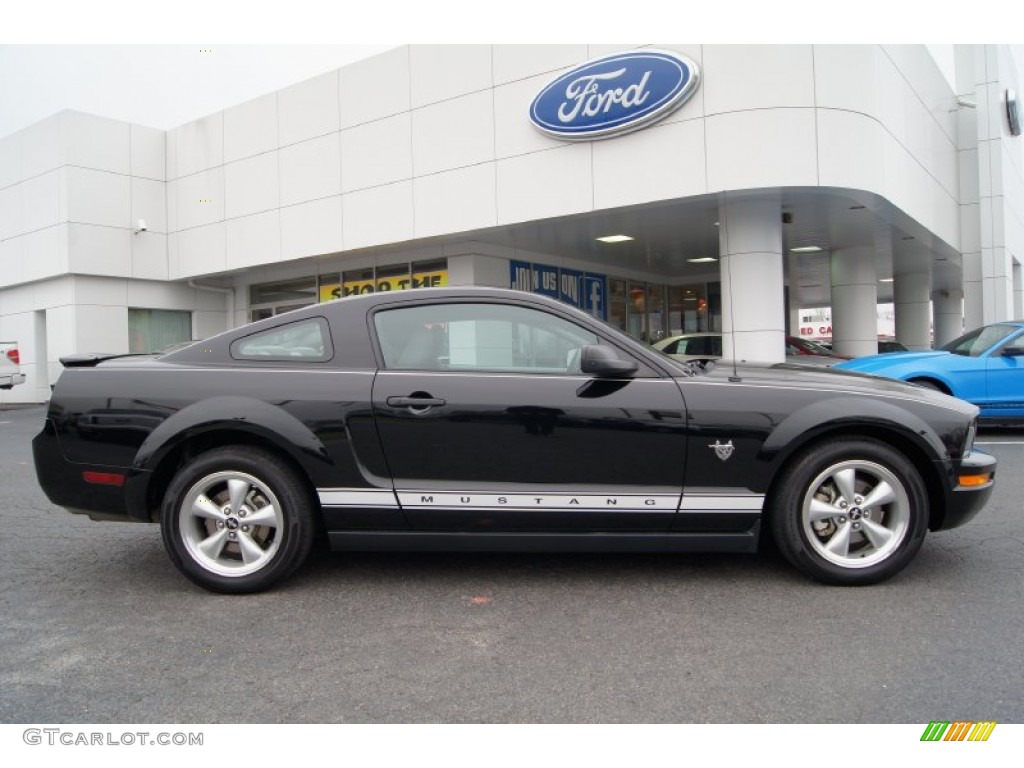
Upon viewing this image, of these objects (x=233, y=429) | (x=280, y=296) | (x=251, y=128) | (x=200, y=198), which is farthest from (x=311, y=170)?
(x=233, y=429)

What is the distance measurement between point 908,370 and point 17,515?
9.08m

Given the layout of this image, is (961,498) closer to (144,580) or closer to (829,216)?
(144,580)

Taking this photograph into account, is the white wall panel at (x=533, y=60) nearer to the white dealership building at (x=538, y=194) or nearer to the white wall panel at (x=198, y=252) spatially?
the white dealership building at (x=538, y=194)

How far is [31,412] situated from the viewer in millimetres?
17969

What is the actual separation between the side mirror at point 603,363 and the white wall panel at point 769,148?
8673mm

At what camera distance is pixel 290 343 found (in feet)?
13.1

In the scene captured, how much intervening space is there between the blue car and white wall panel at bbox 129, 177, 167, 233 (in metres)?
17.6

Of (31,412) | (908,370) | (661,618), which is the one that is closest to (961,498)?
(661,618)

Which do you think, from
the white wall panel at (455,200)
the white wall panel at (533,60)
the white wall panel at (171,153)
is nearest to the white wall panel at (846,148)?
the white wall panel at (533,60)

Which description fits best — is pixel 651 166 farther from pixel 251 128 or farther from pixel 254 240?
pixel 251 128

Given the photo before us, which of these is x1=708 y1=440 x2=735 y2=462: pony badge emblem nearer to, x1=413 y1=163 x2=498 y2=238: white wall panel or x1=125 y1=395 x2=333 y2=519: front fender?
x1=125 y1=395 x2=333 y2=519: front fender

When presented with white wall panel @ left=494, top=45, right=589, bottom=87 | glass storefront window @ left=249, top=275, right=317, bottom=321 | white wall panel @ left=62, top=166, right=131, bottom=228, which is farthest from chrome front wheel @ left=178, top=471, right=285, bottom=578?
white wall panel @ left=62, top=166, right=131, bottom=228

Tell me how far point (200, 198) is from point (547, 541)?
1797 centimetres

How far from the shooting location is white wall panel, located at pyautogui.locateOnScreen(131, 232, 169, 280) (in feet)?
64.1
